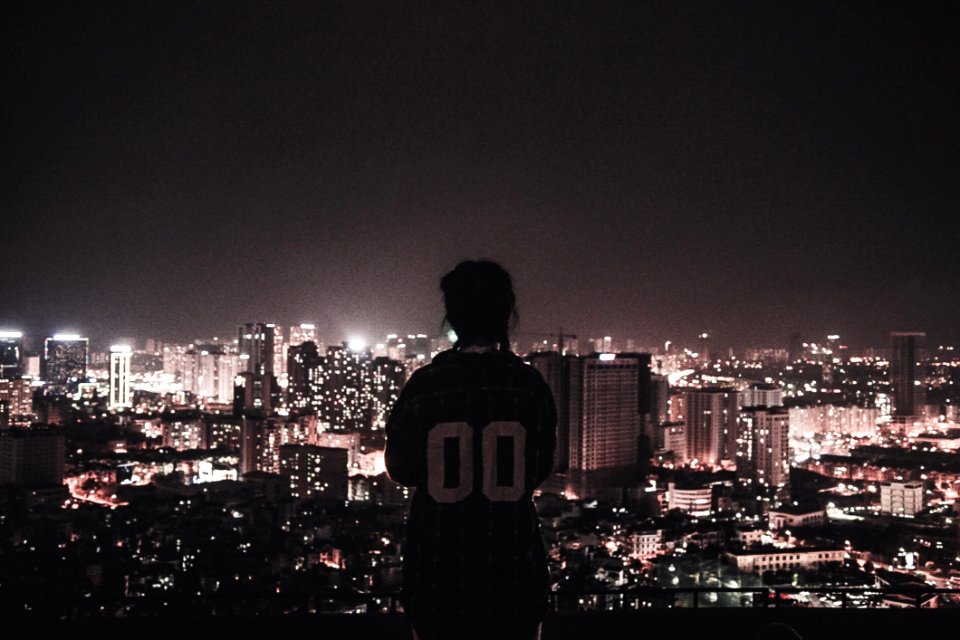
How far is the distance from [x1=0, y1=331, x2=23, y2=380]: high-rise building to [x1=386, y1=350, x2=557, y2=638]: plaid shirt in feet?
87.5

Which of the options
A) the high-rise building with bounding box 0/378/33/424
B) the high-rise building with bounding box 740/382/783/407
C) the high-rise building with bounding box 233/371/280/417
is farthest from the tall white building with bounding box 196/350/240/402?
the high-rise building with bounding box 740/382/783/407

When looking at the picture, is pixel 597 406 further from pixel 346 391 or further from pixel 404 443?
pixel 404 443

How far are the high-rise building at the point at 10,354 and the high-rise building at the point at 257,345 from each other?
8062 millimetres

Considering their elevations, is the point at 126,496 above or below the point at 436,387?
below

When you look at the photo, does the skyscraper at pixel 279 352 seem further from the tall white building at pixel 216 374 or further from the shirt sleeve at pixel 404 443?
the shirt sleeve at pixel 404 443

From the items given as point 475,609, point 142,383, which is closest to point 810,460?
point 475,609

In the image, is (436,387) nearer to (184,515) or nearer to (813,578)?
(813,578)

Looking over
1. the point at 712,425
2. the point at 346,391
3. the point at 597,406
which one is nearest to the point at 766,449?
the point at 712,425

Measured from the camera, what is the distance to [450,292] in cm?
100

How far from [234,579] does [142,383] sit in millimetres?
30992

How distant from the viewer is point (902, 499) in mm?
12609

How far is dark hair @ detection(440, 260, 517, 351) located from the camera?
992mm

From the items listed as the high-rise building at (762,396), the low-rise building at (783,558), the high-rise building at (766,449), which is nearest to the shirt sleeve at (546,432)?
the low-rise building at (783,558)

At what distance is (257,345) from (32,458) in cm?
1649
